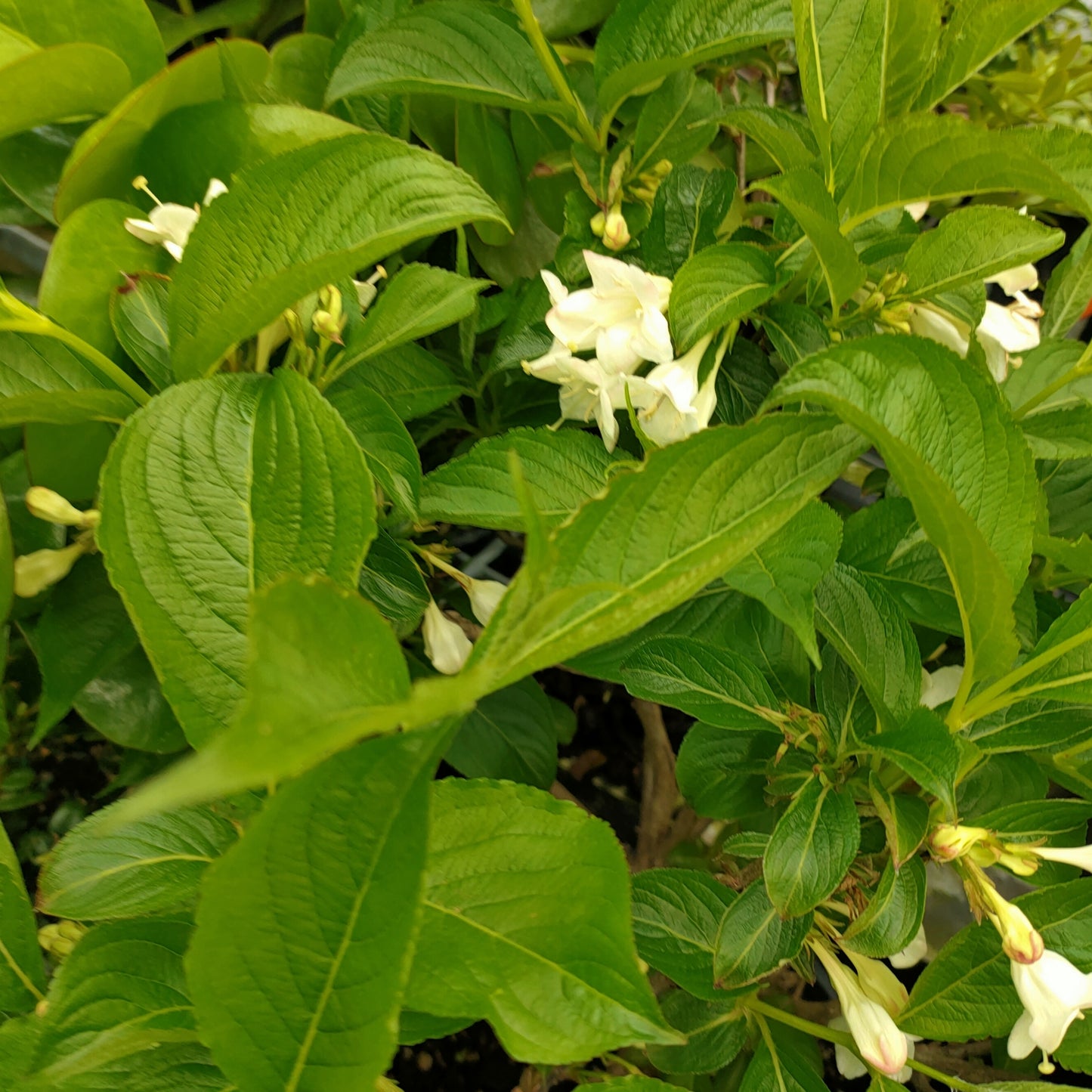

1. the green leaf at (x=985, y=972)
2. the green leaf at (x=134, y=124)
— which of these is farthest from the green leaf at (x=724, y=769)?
the green leaf at (x=134, y=124)

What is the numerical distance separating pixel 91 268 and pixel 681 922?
0.61 metres

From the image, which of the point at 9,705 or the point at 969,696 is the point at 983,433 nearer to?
the point at 969,696

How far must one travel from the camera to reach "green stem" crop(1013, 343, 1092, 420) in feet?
2.14

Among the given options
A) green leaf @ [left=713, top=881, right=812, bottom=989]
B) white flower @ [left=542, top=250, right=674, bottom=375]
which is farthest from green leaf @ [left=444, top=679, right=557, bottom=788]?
white flower @ [left=542, top=250, right=674, bottom=375]

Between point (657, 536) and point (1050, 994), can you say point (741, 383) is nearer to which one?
point (657, 536)

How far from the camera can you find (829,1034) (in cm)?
62

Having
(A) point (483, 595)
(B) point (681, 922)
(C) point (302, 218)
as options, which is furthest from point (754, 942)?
(C) point (302, 218)

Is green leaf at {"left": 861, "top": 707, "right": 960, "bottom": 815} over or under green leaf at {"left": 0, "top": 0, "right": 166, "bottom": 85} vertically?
under

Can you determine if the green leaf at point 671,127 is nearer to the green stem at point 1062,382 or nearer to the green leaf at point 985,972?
the green stem at point 1062,382

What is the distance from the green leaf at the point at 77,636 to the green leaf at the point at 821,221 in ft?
1.65

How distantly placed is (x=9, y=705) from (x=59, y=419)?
0.50 m

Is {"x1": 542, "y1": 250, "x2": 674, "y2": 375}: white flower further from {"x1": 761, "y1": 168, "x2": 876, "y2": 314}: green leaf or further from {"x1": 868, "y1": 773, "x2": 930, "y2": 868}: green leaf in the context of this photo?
{"x1": 868, "y1": 773, "x2": 930, "y2": 868}: green leaf

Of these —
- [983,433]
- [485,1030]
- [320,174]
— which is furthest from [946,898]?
[320,174]

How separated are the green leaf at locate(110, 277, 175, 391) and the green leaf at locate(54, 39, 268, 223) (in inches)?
4.6
